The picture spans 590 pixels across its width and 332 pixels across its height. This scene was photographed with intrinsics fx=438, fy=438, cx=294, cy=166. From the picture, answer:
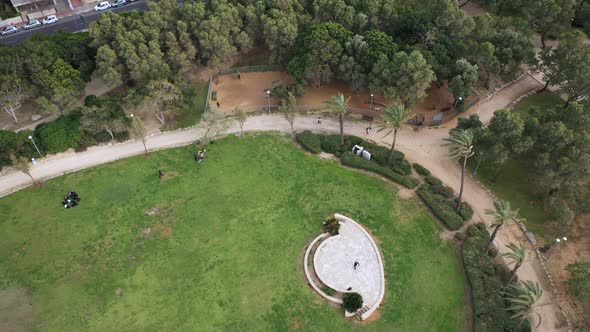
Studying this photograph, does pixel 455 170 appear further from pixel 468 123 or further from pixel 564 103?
pixel 564 103

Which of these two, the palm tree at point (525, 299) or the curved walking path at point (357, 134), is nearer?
the palm tree at point (525, 299)

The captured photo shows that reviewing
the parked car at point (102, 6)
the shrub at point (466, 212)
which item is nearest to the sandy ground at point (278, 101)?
the shrub at point (466, 212)

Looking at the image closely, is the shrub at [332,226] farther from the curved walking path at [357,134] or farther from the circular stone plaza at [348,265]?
the curved walking path at [357,134]

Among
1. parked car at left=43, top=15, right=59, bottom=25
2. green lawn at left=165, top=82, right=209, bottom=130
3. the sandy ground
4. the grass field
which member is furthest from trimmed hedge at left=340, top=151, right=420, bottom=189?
parked car at left=43, top=15, right=59, bottom=25

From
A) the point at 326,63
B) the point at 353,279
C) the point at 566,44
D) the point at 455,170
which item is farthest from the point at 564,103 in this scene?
the point at 353,279

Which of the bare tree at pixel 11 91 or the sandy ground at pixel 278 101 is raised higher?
the bare tree at pixel 11 91

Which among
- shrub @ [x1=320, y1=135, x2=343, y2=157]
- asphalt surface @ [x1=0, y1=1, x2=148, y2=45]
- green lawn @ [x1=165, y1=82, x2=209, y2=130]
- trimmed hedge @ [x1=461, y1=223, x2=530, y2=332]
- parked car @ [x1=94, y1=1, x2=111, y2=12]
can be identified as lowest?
trimmed hedge @ [x1=461, y1=223, x2=530, y2=332]

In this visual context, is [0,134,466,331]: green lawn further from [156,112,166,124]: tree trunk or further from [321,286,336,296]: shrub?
[156,112,166,124]: tree trunk

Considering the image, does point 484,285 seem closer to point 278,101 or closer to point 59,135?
point 278,101
